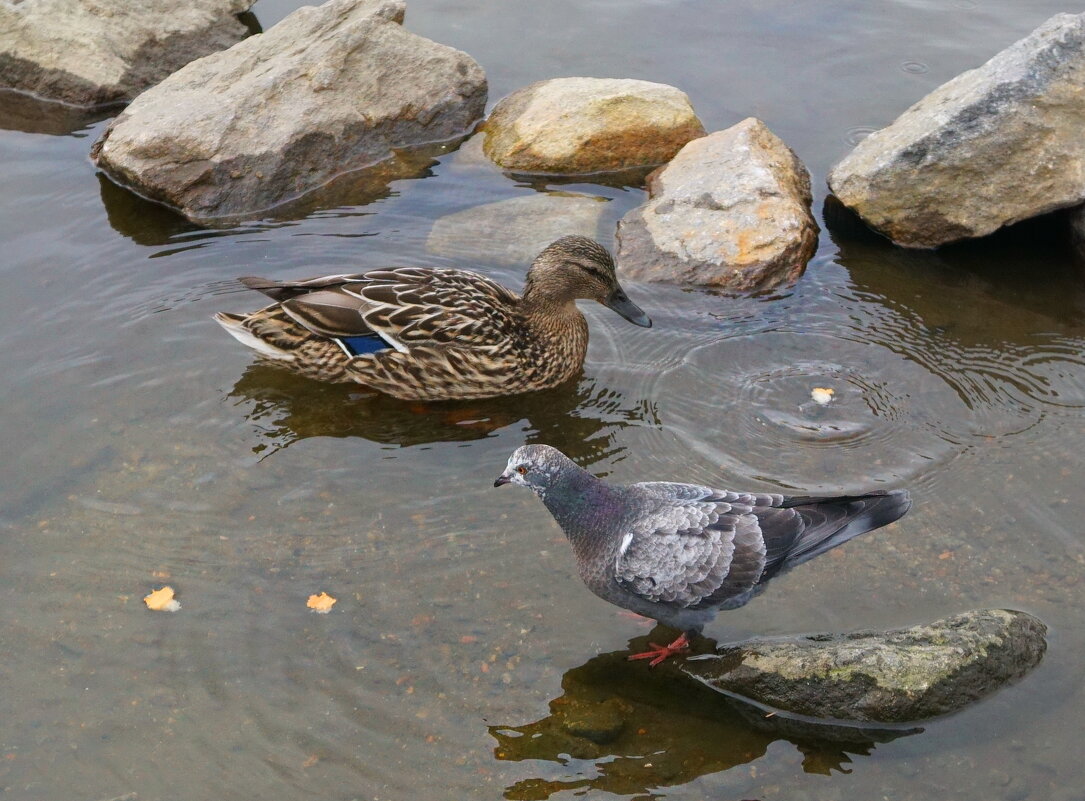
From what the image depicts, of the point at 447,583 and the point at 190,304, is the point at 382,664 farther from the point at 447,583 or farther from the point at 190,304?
the point at 190,304

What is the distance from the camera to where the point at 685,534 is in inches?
199

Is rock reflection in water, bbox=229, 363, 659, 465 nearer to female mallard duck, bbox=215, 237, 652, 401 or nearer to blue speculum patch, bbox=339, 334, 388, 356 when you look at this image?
female mallard duck, bbox=215, 237, 652, 401

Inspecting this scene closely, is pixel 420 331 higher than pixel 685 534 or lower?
higher

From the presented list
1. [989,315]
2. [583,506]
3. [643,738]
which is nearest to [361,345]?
[583,506]

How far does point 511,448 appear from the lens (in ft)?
21.3

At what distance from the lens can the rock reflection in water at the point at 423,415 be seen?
657 cm

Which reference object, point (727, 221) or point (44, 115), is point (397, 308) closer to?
point (727, 221)

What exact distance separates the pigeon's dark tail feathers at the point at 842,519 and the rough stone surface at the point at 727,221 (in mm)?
2888

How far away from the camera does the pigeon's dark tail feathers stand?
5016 mm

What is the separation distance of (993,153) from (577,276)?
314 cm

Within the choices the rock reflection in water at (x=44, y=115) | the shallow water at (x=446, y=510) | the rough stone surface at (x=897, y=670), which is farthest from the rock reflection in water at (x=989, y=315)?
the rock reflection in water at (x=44, y=115)

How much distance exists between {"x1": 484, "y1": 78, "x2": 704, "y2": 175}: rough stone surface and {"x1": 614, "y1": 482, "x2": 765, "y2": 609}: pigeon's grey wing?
4.78 metres

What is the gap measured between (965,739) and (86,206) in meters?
7.17

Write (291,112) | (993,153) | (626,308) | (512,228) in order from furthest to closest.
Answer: (291,112)
(512,228)
(993,153)
(626,308)
